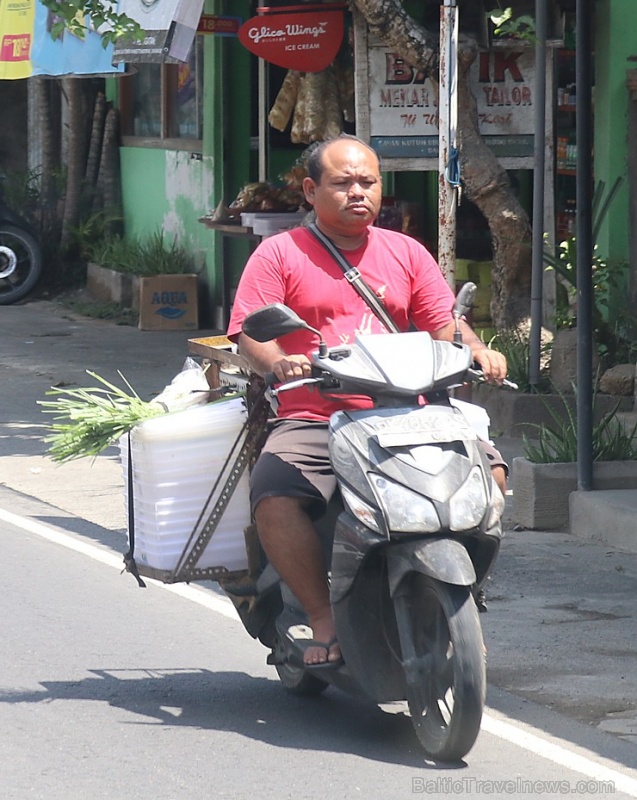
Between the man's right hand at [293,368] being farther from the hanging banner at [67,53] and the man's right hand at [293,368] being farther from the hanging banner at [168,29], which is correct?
the hanging banner at [67,53]

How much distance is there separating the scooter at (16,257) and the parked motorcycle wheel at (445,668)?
13466mm

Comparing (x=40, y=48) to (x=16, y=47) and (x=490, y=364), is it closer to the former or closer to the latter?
(x=16, y=47)

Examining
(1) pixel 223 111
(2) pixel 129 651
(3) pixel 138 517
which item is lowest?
(2) pixel 129 651

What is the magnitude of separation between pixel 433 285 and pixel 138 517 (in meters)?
1.27

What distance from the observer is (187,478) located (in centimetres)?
498

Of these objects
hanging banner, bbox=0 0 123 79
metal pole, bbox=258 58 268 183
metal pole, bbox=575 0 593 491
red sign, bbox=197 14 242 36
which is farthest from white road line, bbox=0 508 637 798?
hanging banner, bbox=0 0 123 79

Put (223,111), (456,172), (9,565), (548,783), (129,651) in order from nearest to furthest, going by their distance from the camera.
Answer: (548,783)
(129,651)
(9,565)
(456,172)
(223,111)

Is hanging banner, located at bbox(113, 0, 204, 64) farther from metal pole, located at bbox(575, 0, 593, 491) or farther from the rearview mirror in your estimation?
the rearview mirror

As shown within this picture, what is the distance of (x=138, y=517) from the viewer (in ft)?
16.7

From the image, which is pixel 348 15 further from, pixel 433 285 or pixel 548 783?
pixel 548 783

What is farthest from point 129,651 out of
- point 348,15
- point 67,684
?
point 348,15

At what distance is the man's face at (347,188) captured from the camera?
4.82 metres

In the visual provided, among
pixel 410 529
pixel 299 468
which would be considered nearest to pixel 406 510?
pixel 410 529

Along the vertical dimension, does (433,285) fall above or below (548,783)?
above
